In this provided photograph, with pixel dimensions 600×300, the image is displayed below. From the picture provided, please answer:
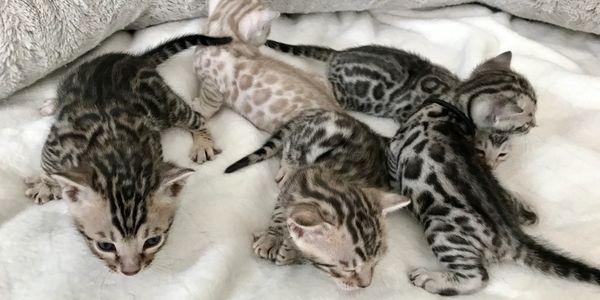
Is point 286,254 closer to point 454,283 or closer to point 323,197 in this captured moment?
point 323,197

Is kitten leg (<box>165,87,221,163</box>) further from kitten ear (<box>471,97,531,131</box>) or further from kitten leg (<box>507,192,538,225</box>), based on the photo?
kitten leg (<box>507,192,538,225</box>)

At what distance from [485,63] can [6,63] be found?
1.72 meters

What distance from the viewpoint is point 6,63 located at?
88.7 inches

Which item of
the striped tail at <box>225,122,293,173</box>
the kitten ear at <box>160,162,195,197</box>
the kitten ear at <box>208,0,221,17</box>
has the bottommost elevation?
the striped tail at <box>225,122,293,173</box>

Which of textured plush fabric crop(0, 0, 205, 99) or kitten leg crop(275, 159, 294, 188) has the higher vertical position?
textured plush fabric crop(0, 0, 205, 99)

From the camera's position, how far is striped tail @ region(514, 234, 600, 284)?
189 centimetres

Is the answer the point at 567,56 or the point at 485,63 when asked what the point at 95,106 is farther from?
the point at 567,56

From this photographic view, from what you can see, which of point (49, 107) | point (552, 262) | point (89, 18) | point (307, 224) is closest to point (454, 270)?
point (552, 262)

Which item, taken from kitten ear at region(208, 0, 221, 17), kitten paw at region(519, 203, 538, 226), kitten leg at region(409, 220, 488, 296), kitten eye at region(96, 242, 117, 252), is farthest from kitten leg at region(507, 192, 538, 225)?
kitten ear at region(208, 0, 221, 17)

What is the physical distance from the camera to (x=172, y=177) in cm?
175

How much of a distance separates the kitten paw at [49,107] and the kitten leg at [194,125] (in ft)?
1.30

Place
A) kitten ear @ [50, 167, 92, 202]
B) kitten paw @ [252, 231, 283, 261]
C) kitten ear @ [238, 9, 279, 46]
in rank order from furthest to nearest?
kitten ear @ [238, 9, 279, 46] → kitten paw @ [252, 231, 283, 261] → kitten ear @ [50, 167, 92, 202]

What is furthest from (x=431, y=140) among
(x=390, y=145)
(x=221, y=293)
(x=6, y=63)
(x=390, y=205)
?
(x=6, y=63)

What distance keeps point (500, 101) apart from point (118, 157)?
121 cm
